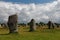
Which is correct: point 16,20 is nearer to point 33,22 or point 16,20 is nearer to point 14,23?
point 14,23

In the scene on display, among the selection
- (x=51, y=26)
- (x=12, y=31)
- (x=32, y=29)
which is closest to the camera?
(x=12, y=31)

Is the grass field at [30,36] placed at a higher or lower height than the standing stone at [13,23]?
lower

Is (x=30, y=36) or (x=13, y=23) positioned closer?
(x=30, y=36)

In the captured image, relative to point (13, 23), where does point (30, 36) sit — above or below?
below

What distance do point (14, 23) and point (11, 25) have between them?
2.16 ft

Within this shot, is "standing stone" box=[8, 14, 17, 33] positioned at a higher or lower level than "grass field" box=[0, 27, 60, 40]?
higher

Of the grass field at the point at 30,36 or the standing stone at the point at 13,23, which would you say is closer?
the grass field at the point at 30,36

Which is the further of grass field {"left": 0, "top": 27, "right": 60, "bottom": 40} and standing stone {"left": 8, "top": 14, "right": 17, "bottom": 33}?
A: standing stone {"left": 8, "top": 14, "right": 17, "bottom": 33}

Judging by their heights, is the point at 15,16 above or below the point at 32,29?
above

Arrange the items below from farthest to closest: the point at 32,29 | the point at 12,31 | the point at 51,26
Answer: the point at 51,26, the point at 32,29, the point at 12,31

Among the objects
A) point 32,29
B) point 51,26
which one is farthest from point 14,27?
point 51,26

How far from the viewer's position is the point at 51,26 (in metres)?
51.9

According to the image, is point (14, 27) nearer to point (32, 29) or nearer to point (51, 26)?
point (32, 29)

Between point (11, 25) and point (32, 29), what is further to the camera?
point (32, 29)
